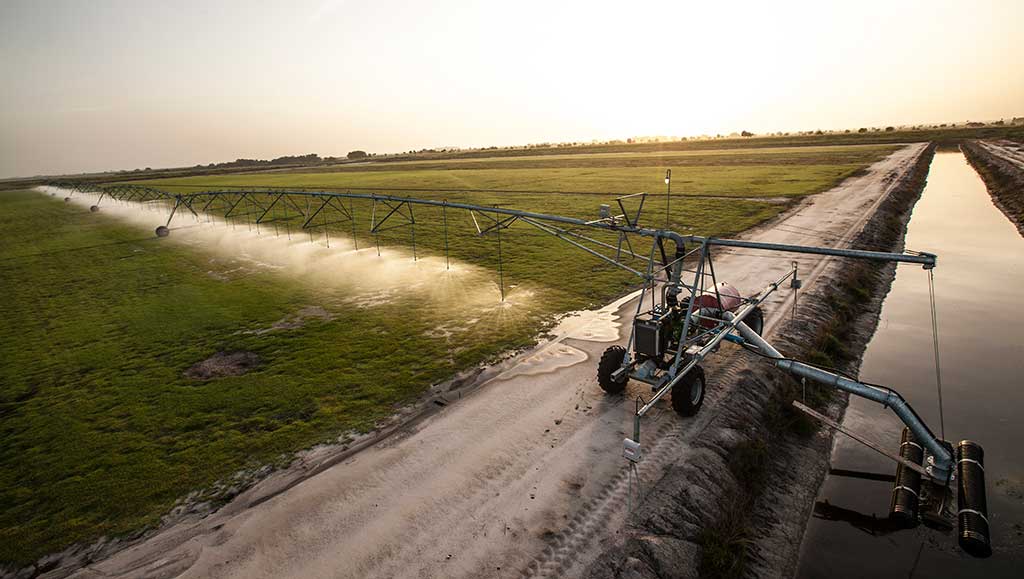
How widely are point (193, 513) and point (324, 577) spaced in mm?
4536

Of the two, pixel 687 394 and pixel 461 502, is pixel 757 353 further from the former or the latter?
pixel 461 502

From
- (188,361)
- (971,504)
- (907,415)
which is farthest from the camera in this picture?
(188,361)

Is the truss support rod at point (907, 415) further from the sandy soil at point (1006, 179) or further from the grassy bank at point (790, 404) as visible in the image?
the sandy soil at point (1006, 179)

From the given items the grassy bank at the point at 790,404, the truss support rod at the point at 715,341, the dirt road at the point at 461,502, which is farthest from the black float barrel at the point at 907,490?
the truss support rod at the point at 715,341

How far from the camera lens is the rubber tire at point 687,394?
13.8 meters

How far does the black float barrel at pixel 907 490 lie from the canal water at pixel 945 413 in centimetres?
30

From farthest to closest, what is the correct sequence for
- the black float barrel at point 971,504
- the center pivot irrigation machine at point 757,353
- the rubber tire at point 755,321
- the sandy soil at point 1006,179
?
the sandy soil at point 1006,179, the rubber tire at point 755,321, the center pivot irrigation machine at point 757,353, the black float barrel at point 971,504

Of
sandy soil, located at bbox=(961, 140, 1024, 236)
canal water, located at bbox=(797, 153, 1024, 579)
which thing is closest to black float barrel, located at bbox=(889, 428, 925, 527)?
canal water, located at bbox=(797, 153, 1024, 579)

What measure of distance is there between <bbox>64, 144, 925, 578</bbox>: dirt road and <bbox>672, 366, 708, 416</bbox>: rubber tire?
34 cm

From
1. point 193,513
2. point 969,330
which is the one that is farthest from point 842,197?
point 193,513

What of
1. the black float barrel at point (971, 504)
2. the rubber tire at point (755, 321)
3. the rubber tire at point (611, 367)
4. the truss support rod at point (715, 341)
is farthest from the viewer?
the rubber tire at point (755, 321)

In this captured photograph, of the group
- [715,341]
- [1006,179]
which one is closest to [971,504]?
[715,341]

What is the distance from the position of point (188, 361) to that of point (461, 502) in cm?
1554

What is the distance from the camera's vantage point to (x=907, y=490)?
37.5ft
